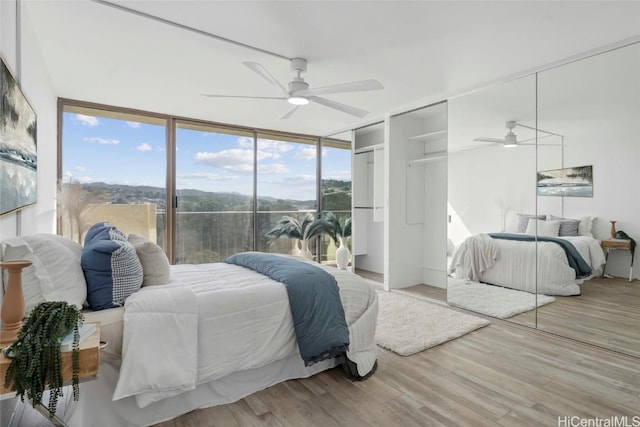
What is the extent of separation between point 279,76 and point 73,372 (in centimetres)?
302

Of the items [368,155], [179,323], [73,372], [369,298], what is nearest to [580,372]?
[369,298]

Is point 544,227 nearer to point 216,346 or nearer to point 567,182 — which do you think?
point 567,182

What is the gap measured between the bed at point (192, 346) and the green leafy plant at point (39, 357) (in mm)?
429

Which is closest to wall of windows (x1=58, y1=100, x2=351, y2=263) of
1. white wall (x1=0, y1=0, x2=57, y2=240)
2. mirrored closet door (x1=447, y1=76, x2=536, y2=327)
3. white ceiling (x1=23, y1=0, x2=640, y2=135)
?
white wall (x1=0, y1=0, x2=57, y2=240)

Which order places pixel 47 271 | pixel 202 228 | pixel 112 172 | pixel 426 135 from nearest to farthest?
pixel 47 271
pixel 112 172
pixel 426 135
pixel 202 228

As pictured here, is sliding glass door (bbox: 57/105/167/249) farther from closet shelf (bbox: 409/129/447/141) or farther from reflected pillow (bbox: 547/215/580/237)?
reflected pillow (bbox: 547/215/580/237)

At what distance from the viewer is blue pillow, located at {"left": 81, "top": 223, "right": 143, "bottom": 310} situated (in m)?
1.93

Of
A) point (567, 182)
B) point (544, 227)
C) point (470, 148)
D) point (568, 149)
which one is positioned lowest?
point (544, 227)

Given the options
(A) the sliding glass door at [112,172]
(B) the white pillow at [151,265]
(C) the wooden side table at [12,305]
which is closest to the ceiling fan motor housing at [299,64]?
(B) the white pillow at [151,265]

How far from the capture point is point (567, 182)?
3.11 meters

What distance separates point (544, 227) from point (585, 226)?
0.35m

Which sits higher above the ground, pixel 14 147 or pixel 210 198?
pixel 14 147

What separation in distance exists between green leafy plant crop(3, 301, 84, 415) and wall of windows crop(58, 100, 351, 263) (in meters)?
3.22

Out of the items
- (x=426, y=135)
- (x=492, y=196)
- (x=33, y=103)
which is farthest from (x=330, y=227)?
(x=33, y=103)
